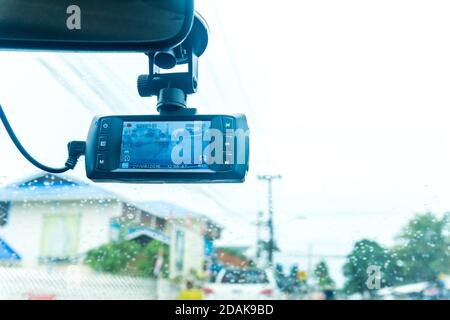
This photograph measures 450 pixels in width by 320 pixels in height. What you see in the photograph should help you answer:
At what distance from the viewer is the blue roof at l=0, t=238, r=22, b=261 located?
2.58 m

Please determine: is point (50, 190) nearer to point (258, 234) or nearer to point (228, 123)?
point (258, 234)

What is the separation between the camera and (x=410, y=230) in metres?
2.59

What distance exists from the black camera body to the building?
3.59ft

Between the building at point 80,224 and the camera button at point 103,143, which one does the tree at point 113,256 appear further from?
the camera button at point 103,143

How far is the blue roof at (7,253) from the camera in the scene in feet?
8.46

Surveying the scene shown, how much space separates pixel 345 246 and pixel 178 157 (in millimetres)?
1346

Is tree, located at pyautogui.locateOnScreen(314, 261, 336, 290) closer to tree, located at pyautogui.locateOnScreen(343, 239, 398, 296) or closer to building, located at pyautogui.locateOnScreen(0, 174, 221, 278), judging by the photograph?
tree, located at pyautogui.locateOnScreen(343, 239, 398, 296)

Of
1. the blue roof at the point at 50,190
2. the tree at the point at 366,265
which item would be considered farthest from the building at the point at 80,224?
the tree at the point at 366,265

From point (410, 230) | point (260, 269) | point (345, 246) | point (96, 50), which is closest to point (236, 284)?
point (260, 269)

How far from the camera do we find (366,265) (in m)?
2.57

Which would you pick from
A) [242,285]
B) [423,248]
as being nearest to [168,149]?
[242,285]

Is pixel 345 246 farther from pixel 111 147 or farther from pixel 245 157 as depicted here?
pixel 111 147
